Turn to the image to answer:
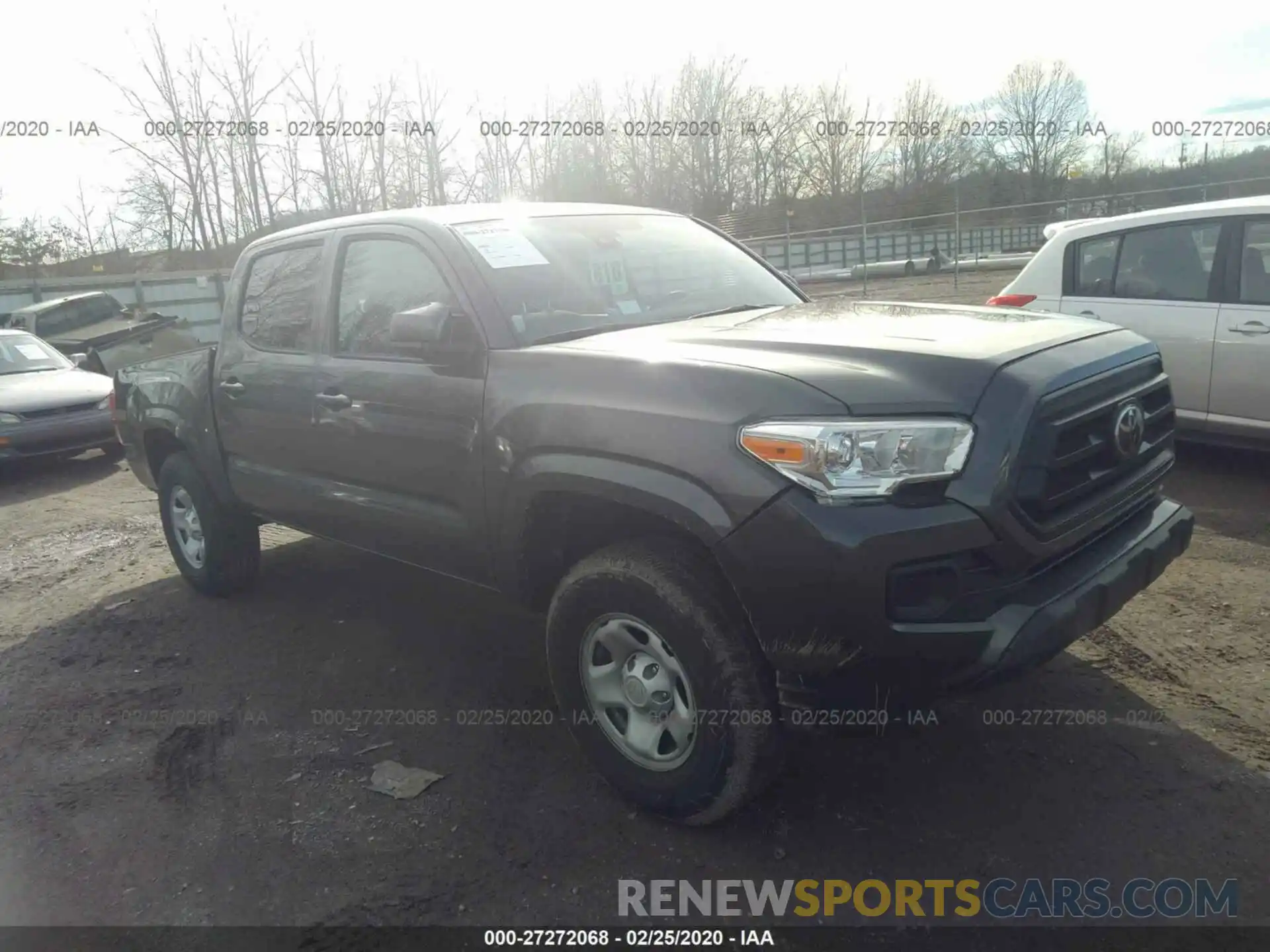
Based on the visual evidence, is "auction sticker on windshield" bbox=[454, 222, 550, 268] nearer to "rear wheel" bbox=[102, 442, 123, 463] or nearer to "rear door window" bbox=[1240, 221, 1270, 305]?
"rear door window" bbox=[1240, 221, 1270, 305]

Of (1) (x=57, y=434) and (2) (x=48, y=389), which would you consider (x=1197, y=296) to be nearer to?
(1) (x=57, y=434)

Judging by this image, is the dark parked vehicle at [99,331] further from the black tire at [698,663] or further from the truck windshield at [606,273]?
the black tire at [698,663]

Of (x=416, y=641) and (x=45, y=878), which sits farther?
(x=416, y=641)

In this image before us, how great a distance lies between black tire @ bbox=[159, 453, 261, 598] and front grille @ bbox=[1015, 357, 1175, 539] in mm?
4042

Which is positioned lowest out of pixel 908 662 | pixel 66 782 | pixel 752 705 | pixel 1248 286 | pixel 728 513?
pixel 66 782

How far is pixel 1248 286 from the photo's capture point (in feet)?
18.1

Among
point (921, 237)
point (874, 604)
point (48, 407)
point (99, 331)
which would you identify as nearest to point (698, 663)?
point (874, 604)

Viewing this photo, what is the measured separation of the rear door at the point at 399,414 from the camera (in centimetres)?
331

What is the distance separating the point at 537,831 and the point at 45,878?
1.53m

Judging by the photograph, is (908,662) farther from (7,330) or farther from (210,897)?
(7,330)

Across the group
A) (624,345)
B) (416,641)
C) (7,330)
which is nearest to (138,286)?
(7,330)

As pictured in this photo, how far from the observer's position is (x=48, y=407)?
923cm

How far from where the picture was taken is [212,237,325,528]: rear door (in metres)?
4.12

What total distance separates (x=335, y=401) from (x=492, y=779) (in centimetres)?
164
